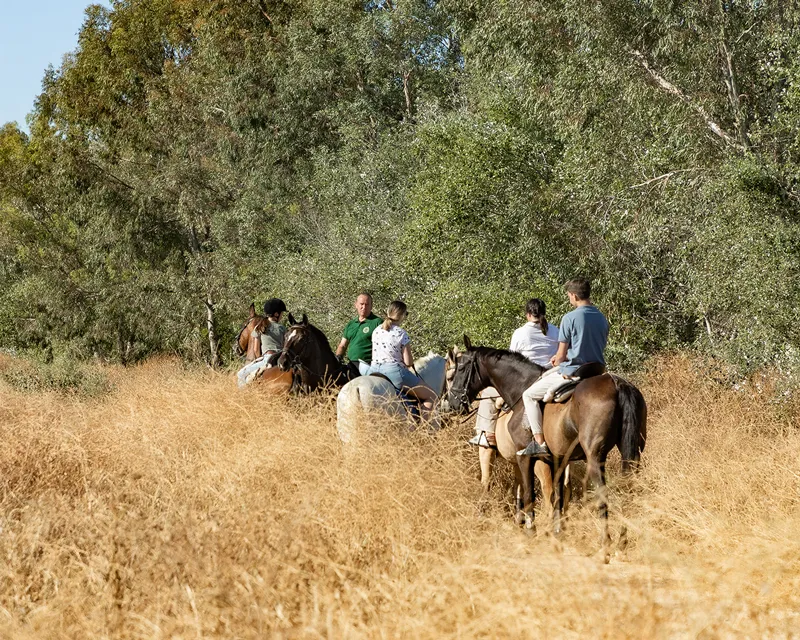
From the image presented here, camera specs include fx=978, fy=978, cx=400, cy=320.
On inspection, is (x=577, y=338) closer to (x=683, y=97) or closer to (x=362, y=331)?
(x=362, y=331)

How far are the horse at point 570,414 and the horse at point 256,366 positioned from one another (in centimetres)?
290

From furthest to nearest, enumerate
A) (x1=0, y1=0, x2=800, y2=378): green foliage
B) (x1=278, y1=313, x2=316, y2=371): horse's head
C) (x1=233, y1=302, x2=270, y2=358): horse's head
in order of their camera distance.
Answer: (x1=0, y1=0, x2=800, y2=378): green foliage, (x1=233, y1=302, x2=270, y2=358): horse's head, (x1=278, y1=313, x2=316, y2=371): horse's head

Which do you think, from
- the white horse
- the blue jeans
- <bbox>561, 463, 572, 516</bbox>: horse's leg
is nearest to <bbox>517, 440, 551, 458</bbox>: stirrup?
<bbox>561, 463, 572, 516</bbox>: horse's leg

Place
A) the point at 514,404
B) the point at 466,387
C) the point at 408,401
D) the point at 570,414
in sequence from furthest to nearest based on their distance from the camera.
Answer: the point at 408,401 → the point at 466,387 → the point at 514,404 → the point at 570,414

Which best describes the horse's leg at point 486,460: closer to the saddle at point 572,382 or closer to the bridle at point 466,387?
the bridle at point 466,387

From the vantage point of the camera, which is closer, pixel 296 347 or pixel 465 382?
pixel 465 382

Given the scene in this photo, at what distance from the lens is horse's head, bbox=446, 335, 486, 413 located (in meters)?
11.0

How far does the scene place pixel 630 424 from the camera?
352 inches

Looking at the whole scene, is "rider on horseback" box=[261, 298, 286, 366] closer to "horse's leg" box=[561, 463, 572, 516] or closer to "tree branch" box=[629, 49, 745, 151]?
"horse's leg" box=[561, 463, 572, 516]

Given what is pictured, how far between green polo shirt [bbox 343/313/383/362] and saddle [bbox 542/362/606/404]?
12.2 feet

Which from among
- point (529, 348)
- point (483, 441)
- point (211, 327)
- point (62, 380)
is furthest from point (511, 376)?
point (211, 327)

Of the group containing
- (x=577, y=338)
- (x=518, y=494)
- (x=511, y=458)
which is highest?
(x=577, y=338)

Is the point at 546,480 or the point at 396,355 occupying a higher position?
the point at 396,355

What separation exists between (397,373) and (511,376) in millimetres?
1366
